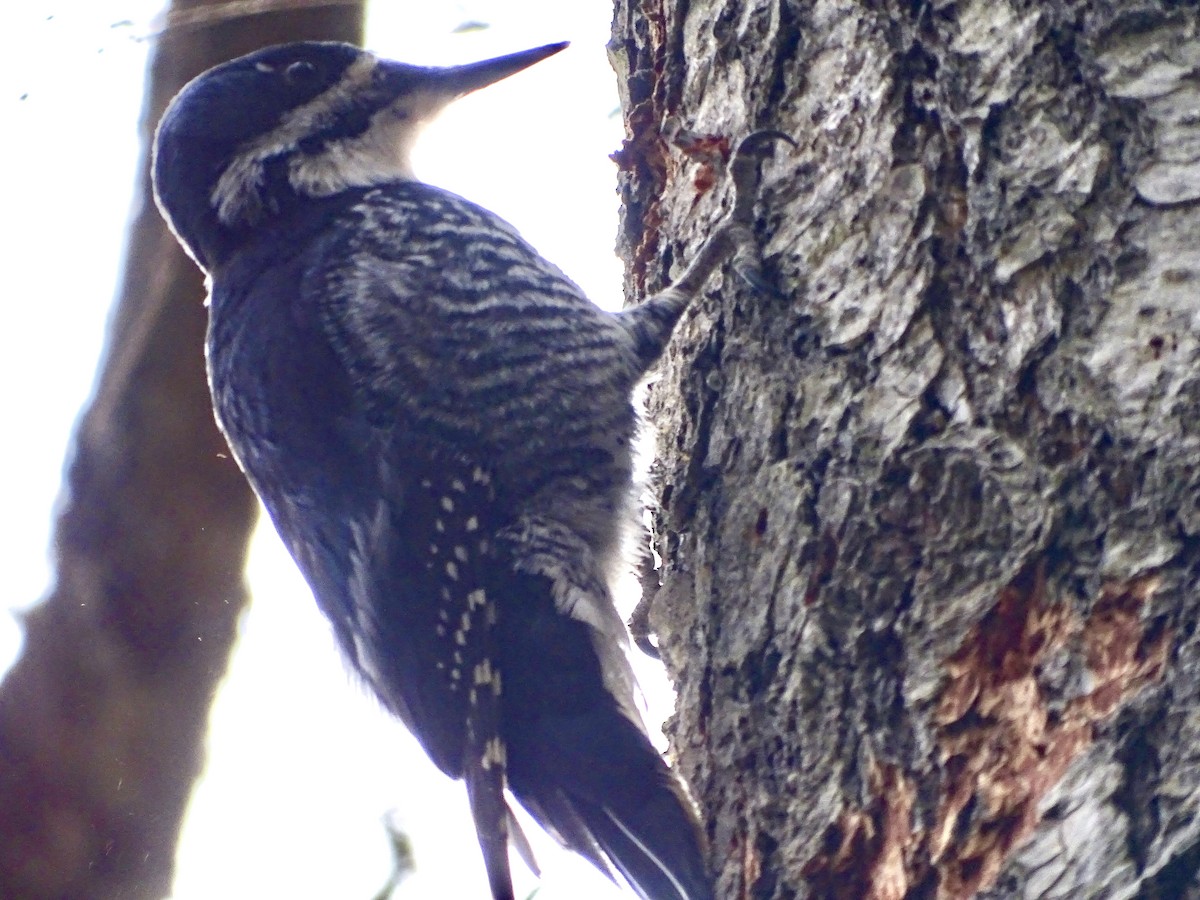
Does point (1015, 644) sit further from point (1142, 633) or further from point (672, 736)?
point (672, 736)

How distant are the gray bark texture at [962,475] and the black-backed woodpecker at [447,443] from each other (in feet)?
0.81

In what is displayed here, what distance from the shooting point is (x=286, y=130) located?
10.6 feet

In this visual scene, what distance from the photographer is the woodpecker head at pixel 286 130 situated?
10.0 ft

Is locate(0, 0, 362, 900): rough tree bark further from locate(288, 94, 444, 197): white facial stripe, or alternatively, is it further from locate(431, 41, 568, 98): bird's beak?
locate(431, 41, 568, 98): bird's beak

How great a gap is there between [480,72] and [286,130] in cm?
51

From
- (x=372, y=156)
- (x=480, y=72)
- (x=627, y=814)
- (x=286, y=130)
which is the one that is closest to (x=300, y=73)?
(x=286, y=130)

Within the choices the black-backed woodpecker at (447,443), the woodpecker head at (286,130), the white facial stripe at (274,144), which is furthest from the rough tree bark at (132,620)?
the white facial stripe at (274,144)

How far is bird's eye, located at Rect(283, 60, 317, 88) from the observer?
3080mm

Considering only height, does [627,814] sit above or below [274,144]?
below

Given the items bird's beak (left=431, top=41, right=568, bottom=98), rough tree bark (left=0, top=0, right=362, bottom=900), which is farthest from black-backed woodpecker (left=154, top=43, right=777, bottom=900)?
bird's beak (left=431, top=41, right=568, bottom=98)

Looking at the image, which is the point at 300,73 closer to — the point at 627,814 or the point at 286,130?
the point at 286,130

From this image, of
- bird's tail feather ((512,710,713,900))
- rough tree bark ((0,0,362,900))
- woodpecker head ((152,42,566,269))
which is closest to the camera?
bird's tail feather ((512,710,713,900))

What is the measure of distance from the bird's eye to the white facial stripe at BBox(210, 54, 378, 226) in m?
0.06

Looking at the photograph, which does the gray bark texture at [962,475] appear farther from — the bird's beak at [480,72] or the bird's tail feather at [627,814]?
the bird's beak at [480,72]
